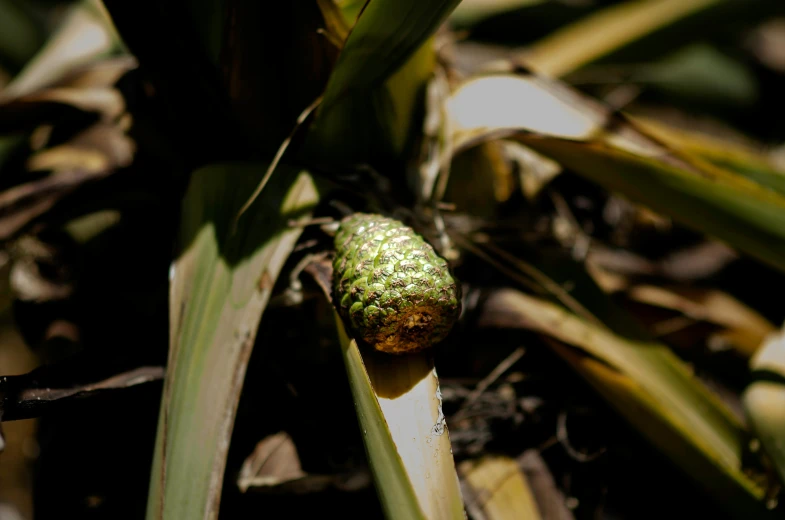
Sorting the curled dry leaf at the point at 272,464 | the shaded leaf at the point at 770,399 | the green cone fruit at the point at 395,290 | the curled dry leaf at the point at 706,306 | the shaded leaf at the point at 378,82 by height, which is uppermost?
the shaded leaf at the point at 378,82

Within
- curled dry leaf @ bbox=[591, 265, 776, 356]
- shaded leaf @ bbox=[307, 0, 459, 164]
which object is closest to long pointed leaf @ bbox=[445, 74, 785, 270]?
shaded leaf @ bbox=[307, 0, 459, 164]

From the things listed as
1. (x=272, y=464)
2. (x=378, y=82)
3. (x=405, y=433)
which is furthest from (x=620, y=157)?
(x=272, y=464)

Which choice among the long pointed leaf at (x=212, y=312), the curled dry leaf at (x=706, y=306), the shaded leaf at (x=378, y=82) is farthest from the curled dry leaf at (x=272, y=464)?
the curled dry leaf at (x=706, y=306)

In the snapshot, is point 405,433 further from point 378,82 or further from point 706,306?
point 706,306

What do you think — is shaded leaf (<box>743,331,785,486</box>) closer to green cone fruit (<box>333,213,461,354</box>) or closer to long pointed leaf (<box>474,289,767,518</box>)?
long pointed leaf (<box>474,289,767,518</box>)

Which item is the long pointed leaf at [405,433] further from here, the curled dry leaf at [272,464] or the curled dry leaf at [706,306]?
the curled dry leaf at [706,306]

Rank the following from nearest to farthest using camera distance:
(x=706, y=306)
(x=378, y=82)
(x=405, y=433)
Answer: (x=405, y=433), (x=378, y=82), (x=706, y=306)

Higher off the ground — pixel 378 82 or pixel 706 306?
pixel 378 82

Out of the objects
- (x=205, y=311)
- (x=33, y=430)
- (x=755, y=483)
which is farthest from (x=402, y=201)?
(x=33, y=430)

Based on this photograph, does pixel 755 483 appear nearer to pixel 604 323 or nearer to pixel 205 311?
pixel 604 323

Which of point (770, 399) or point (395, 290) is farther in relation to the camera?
point (770, 399)
